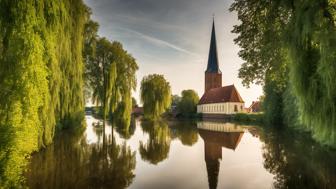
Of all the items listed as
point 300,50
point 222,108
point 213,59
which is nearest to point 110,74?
point 300,50

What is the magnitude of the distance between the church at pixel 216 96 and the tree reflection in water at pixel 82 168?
42.0 meters

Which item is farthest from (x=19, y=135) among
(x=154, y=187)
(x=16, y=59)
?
(x=154, y=187)

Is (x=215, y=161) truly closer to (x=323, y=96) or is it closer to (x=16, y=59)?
(x=323, y=96)

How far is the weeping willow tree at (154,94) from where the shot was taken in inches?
1304

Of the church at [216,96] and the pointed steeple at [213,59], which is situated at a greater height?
the pointed steeple at [213,59]

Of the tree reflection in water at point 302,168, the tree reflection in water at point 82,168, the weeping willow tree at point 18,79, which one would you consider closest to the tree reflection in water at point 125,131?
the tree reflection in water at point 82,168

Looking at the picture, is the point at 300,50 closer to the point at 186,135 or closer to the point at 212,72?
the point at 186,135

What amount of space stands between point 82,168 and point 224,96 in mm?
48005

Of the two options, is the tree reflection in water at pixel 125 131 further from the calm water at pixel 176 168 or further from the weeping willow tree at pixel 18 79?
the weeping willow tree at pixel 18 79

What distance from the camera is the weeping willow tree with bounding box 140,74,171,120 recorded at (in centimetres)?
3312

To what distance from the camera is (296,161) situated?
977 centimetres

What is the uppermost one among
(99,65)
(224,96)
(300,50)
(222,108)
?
(99,65)

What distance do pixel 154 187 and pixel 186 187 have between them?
901mm

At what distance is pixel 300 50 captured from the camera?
19.6 ft
